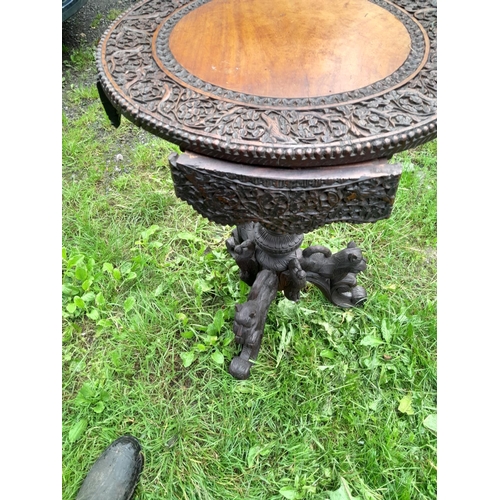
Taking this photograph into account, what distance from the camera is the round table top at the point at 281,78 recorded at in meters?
0.81

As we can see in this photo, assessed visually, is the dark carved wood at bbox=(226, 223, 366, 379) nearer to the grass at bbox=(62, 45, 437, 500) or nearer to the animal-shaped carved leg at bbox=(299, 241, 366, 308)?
the animal-shaped carved leg at bbox=(299, 241, 366, 308)

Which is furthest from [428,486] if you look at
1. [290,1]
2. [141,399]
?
[290,1]

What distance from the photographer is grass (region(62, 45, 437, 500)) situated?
4.12 feet

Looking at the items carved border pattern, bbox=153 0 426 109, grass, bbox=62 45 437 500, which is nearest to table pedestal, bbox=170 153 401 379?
carved border pattern, bbox=153 0 426 109

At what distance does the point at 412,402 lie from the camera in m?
1.38

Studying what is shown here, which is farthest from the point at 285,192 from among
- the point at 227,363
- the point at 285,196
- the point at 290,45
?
the point at 227,363

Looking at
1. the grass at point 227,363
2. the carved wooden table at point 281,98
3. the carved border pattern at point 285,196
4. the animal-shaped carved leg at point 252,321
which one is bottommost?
the grass at point 227,363

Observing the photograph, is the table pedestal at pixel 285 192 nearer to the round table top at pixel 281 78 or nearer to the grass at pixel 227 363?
the round table top at pixel 281 78

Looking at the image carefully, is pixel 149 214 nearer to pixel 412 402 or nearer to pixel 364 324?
pixel 364 324

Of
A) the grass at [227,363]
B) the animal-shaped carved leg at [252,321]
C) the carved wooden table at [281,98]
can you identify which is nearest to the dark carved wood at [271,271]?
the animal-shaped carved leg at [252,321]

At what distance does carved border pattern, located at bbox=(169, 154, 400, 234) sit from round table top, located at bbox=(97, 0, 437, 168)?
0.04 m

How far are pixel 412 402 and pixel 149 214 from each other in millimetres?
1258

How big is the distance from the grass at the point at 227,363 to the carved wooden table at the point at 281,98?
67 centimetres

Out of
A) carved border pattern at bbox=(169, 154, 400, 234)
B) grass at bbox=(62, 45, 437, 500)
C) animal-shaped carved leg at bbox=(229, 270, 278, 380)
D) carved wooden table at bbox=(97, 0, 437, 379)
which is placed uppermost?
carved wooden table at bbox=(97, 0, 437, 379)
